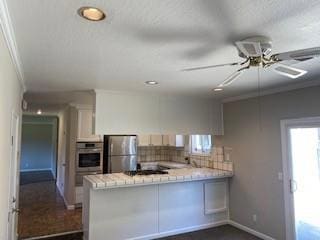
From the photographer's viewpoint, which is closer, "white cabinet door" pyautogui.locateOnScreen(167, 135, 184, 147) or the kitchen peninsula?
the kitchen peninsula

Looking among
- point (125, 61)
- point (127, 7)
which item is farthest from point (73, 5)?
point (125, 61)

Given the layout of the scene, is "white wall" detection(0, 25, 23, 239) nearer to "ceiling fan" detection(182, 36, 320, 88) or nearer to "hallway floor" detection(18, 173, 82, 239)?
"ceiling fan" detection(182, 36, 320, 88)

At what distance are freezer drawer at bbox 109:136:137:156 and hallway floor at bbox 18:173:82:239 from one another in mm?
1523

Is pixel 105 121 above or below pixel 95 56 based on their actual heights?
below

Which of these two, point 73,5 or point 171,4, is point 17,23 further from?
point 171,4

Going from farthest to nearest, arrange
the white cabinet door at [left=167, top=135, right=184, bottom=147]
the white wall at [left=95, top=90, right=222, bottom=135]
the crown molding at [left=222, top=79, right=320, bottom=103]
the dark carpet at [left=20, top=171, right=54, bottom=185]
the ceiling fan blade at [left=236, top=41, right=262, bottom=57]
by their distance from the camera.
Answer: the dark carpet at [left=20, top=171, right=54, bottom=185]
the white cabinet door at [left=167, top=135, right=184, bottom=147]
the white wall at [left=95, top=90, right=222, bottom=135]
the crown molding at [left=222, top=79, right=320, bottom=103]
the ceiling fan blade at [left=236, top=41, right=262, bottom=57]

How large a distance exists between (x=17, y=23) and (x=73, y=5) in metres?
0.47

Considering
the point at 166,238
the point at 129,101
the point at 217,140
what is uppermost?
the point at 129,101

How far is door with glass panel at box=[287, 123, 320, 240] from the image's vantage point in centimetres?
329

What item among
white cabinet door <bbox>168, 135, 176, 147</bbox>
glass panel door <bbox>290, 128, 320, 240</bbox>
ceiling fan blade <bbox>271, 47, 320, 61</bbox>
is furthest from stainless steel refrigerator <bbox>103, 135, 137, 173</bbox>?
ceiling fan blade <bbox>271, 47, 320, 61</bbox>

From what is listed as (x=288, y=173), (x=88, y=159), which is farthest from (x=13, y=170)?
(x=288, y=173)

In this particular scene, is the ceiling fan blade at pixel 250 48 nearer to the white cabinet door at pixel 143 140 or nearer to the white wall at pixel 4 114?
the white wall at pixel 4 114

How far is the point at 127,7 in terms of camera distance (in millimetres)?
1378

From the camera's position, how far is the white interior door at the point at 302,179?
3.30 metres
